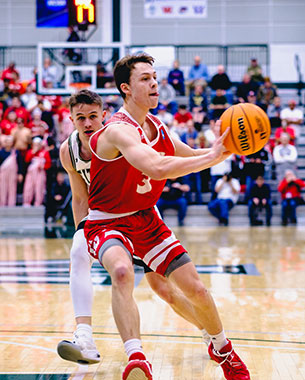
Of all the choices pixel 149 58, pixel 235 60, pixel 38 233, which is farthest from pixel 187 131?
pixel 149 58

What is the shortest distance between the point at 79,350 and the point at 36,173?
421 inches

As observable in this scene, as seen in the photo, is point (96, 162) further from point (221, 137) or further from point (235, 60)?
point (235, 60)

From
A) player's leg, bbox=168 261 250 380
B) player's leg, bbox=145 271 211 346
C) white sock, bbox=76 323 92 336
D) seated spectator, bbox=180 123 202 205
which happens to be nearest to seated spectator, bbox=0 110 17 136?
seated spectator, bbox=180 123 202 205

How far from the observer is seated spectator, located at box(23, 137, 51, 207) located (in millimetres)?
14438

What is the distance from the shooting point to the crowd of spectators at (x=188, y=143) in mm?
13984

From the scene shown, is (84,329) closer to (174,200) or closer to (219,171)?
(174,200)

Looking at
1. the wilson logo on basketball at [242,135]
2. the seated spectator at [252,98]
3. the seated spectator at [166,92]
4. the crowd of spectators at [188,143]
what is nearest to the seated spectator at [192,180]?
the crowd of spectators at [188,143]

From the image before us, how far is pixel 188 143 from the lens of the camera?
47.6 feet

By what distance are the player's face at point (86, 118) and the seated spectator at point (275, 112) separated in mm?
12035

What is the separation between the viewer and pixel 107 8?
21078 millimetres

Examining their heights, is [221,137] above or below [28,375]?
above

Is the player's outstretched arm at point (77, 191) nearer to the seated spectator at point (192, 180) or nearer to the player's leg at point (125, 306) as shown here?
→ the player's leg at point (125, 306)

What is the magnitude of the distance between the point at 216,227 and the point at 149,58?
358 inches

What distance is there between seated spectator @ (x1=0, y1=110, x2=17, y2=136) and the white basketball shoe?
11.9m
